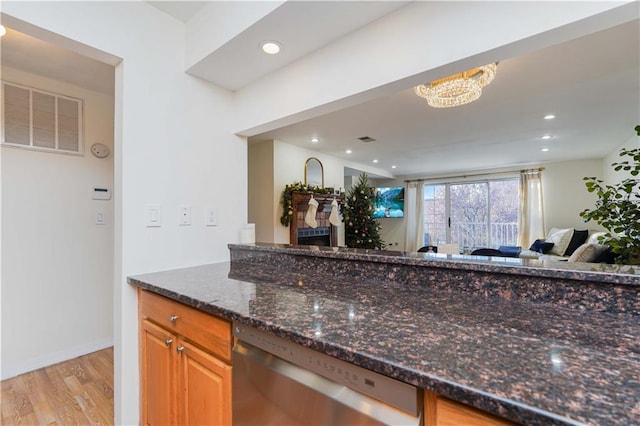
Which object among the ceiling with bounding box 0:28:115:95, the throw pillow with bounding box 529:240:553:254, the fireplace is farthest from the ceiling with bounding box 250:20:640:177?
the ceiling with bounding box 0:28:115:95

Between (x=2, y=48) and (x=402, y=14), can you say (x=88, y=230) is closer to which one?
(x=2, y=48)

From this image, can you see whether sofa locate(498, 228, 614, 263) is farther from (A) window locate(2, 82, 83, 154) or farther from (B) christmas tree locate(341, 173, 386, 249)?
(A) window locate(2, 82, 83, 154)

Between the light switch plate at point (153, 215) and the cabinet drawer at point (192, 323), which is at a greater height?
the light switch plate at point (153, 215)

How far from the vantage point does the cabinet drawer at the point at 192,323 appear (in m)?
1.07

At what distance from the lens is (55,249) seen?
7.88 ft

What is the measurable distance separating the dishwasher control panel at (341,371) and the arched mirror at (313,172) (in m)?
4.01

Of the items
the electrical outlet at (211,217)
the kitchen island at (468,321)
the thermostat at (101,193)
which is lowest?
the kitchen island at (468,321)

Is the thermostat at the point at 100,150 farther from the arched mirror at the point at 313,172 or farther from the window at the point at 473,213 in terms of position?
the window at the point at 473,213

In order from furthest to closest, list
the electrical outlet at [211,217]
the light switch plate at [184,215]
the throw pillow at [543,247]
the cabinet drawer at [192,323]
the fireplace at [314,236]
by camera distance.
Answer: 1. the throw pillow at [543,247]
2. the fireplace at [314,236]
3. the electrical outlet at [211,217]
4. the light switch plate at [184,215]
5. the cabinet drawer at [192,323]

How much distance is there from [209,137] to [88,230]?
A: 62.3 inches

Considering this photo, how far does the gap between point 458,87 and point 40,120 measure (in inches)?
130

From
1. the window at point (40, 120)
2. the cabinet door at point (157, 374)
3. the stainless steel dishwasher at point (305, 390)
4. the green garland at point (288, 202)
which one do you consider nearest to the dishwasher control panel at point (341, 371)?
the stainless steel dishwasher at point (305, 390)

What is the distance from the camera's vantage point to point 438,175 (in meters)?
7.31

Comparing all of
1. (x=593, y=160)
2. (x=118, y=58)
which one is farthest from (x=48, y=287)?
(x=593, y=160)
